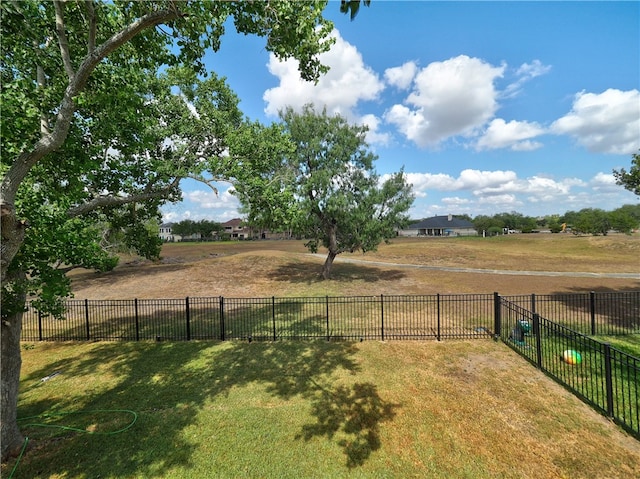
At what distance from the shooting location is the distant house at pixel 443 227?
98.7m

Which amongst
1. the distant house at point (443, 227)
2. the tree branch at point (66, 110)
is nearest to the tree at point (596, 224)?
the distant house at point (443, 227)

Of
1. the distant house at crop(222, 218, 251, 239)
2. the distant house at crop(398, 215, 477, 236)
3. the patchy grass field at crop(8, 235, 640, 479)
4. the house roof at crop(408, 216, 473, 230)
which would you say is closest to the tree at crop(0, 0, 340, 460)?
the patchy grass field at crop(8, 235, 640, 479)

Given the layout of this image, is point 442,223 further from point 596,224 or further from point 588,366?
Answer: point 588,366

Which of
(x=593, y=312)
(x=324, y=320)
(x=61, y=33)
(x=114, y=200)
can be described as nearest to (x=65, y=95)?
(x=61, y=33)

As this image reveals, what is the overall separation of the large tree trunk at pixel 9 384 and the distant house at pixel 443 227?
320 feet

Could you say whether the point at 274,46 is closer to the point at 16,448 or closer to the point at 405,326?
the point at 16,448

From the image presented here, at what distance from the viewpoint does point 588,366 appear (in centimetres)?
816

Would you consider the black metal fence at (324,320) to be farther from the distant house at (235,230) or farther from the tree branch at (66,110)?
the distant house at (235,230)

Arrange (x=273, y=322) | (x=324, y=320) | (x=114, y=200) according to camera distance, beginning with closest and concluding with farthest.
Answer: (x=114, y=200), (x=273, y=322), (x=324, y=320)

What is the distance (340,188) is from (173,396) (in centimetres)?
1723

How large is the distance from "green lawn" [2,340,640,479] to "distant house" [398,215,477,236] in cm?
9268

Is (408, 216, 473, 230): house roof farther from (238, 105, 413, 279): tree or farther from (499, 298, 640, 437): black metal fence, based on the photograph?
(499, 298, 640, 437): black metal fence

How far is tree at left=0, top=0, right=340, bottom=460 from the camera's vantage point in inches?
156

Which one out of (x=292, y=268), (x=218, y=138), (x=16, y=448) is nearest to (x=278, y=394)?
(x=16, y=448)
